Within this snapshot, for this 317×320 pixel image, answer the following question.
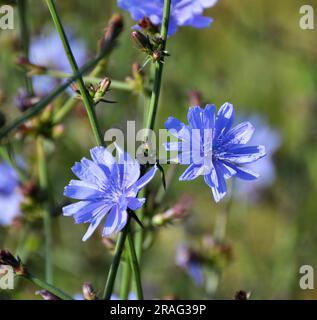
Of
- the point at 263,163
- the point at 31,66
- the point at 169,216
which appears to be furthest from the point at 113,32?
the point at 263,163

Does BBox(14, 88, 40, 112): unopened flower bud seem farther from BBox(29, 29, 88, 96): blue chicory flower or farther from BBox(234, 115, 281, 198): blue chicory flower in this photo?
BBox(234, 115, 281, 198): blue chicory flower

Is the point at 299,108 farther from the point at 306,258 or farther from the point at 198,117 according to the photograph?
the point at 198,117

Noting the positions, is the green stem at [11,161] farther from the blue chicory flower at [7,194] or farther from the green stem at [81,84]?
the green stem at [81,84]

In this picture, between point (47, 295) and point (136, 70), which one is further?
point (136, 70)

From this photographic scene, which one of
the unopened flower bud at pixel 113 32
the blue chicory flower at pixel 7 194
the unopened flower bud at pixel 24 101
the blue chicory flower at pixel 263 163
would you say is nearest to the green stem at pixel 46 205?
the unopened flower bud at pixel 24 101

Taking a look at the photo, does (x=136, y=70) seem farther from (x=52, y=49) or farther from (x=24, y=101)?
(x=52, y=49)

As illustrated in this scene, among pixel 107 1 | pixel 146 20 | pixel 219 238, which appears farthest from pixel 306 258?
pixel 146 20
